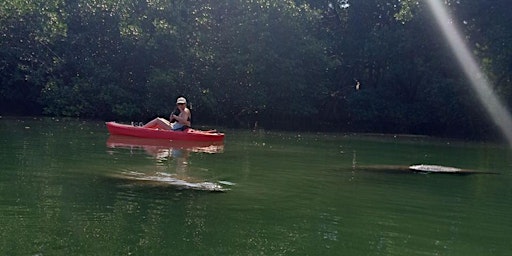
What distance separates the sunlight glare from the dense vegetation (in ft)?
1.00

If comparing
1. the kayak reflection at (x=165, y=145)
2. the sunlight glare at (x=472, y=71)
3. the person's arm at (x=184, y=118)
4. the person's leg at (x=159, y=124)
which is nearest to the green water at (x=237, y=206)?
the kayak reflection at (x=165, y=145)

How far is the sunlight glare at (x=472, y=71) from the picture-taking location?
27406 mm

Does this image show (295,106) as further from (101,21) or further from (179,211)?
(179,211)

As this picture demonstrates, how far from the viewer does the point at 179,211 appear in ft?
21.4

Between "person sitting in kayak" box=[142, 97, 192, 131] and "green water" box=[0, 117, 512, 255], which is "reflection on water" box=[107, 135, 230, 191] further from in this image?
"person sitting in kayak" box=[142, 97, 192, 131]

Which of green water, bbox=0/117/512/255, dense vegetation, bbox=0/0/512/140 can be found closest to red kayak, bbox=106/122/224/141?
Result: green water, bbox=0/117/512/255

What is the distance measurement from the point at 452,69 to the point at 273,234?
24.9m

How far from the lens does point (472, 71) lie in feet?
92.1

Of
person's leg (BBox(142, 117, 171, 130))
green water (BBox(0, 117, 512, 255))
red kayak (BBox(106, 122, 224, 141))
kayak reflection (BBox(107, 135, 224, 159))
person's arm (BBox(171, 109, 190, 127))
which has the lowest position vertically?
green water (BBox(0, 117, 512, 255))

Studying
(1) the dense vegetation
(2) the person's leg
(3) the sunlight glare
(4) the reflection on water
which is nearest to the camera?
(4) the reflection on water

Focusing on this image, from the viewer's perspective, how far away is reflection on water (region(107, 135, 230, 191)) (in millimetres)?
8289

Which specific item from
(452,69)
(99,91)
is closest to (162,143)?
(99,91)

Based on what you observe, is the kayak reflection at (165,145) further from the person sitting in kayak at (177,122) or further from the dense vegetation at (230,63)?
the dense vegetation at (230,63)

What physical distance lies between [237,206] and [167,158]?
4782 millimetres
